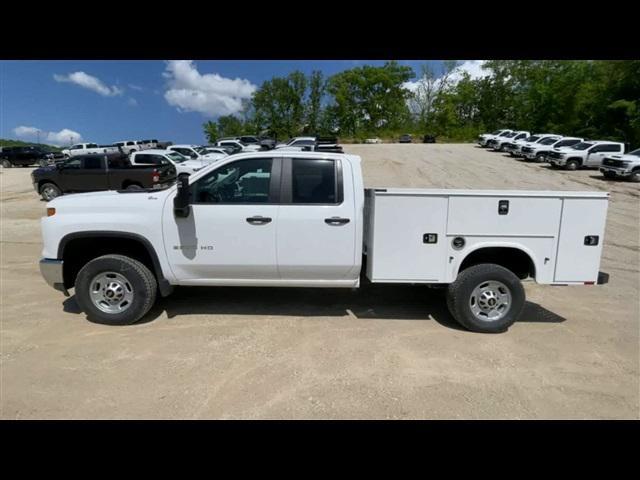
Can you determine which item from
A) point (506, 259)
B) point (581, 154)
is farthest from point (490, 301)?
point (581, 154)

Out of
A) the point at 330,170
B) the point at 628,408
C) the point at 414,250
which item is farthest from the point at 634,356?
the point at 330,170

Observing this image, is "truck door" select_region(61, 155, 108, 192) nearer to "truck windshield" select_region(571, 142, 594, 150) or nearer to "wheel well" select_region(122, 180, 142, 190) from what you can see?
"wheel well" select_region(122, 180, 142, 190)

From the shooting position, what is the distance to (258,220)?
4.14 meters

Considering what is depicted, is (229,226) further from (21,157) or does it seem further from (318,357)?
(21,157)

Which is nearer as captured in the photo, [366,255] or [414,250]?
[414,250]

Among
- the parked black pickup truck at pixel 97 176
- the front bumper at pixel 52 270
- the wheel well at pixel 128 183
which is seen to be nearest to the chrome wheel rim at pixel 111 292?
the front bumper at pixel 52 270

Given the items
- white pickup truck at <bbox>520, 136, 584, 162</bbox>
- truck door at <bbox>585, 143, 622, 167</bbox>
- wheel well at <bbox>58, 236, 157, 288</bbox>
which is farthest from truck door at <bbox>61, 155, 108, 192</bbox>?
truck door at <bbox>585, 143, 622, 167</bbox>

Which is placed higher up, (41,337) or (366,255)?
(366,255)

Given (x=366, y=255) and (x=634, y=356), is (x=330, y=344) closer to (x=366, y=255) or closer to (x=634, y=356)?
(x=366, y=255)

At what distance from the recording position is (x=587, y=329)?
177 inches

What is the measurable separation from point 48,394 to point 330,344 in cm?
249

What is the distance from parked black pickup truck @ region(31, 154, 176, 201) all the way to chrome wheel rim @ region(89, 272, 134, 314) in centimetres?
881
